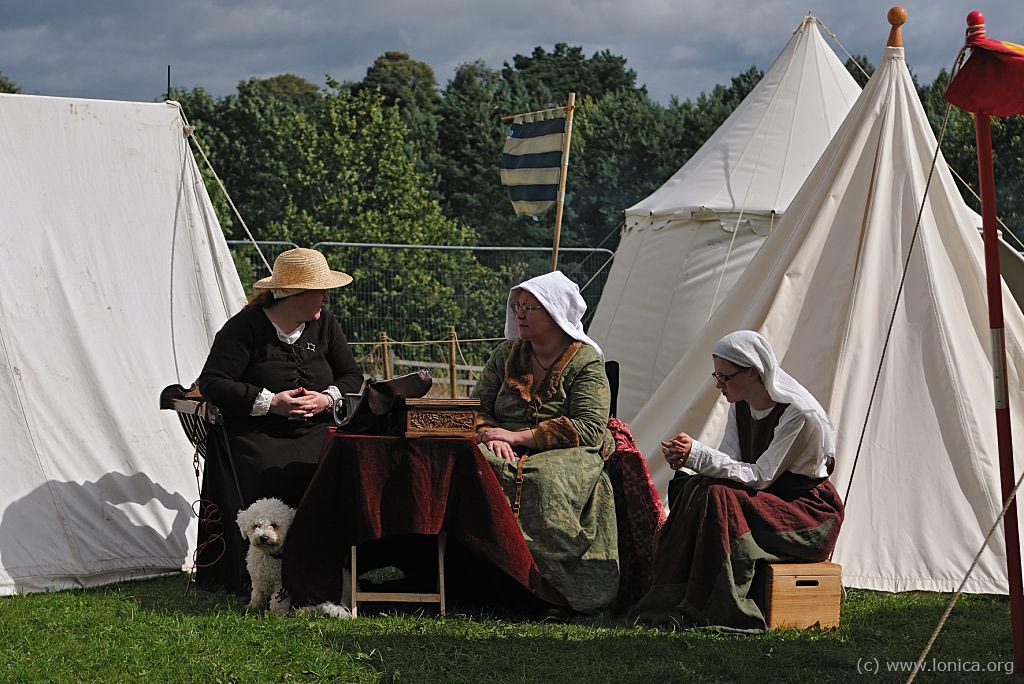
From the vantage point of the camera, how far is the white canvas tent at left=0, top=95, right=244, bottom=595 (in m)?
4.73

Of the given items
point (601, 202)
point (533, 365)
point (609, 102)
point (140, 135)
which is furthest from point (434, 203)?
point (533, 365)

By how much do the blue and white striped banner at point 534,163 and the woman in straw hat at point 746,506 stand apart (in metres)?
3.62

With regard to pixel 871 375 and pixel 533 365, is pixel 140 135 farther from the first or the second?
pixel 871 375

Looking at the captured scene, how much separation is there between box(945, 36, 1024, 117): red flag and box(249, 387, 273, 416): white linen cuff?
253cm

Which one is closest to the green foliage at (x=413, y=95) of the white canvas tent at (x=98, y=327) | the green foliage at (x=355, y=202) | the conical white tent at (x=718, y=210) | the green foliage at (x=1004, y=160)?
the green foliage at (x=355, y=202)

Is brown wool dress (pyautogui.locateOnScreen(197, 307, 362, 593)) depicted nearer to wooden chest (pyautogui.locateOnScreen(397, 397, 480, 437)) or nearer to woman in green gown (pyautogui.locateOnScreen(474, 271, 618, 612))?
wooden chest (pyautogui.locateOnScreen(397, 397, 480, 437))

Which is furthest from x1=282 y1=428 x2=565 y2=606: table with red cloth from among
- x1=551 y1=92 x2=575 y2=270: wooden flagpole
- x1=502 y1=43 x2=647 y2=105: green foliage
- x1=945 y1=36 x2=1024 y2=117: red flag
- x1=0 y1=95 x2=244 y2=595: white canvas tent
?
x1=502 y1=43 x2=647 y2=105: green foliage

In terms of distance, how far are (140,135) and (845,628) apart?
3687mm

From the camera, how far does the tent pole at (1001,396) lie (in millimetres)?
3307

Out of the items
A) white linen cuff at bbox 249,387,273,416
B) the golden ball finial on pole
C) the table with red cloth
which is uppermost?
the golden ball finial on pole

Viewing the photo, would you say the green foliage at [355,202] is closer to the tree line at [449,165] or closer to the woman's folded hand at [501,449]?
the tree line at [449,165]

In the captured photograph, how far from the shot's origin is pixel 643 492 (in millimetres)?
4363

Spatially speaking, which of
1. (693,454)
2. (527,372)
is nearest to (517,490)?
(527,372)

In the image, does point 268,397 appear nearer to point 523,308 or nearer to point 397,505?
point 397,505
